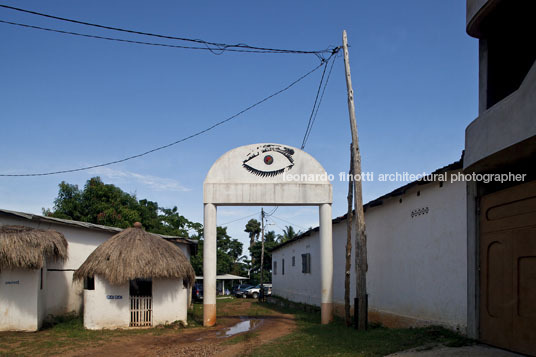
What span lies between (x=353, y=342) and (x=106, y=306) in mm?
8568

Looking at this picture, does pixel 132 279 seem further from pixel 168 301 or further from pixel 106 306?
pixel 168 301

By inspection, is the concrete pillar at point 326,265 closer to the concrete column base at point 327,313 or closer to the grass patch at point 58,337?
the concrete column base at point 327,313

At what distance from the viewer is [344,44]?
14750 millimetres

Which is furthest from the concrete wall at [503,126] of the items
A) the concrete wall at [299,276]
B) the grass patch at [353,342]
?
the concrete wall at [299,276]

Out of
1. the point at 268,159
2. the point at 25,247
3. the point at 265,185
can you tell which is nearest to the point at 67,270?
the point at 25,247

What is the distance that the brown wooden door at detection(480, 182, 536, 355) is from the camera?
21.8 ft

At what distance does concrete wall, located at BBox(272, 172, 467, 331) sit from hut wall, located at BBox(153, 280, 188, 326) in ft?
21.1

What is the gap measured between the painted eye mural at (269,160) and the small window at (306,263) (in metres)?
9.15

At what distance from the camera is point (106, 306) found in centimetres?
1566

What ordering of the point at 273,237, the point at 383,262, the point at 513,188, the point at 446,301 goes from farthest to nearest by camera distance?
the point at 273,237 < the point at 383,262 < the point at 446,301 < the point at 513,188

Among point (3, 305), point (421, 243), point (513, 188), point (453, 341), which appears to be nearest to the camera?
point (513, 188)

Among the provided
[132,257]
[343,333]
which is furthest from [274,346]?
[132,257]

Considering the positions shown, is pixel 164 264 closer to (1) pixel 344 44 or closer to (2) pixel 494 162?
(1) pixel 344 44

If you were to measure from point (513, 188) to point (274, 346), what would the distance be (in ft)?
22.5
